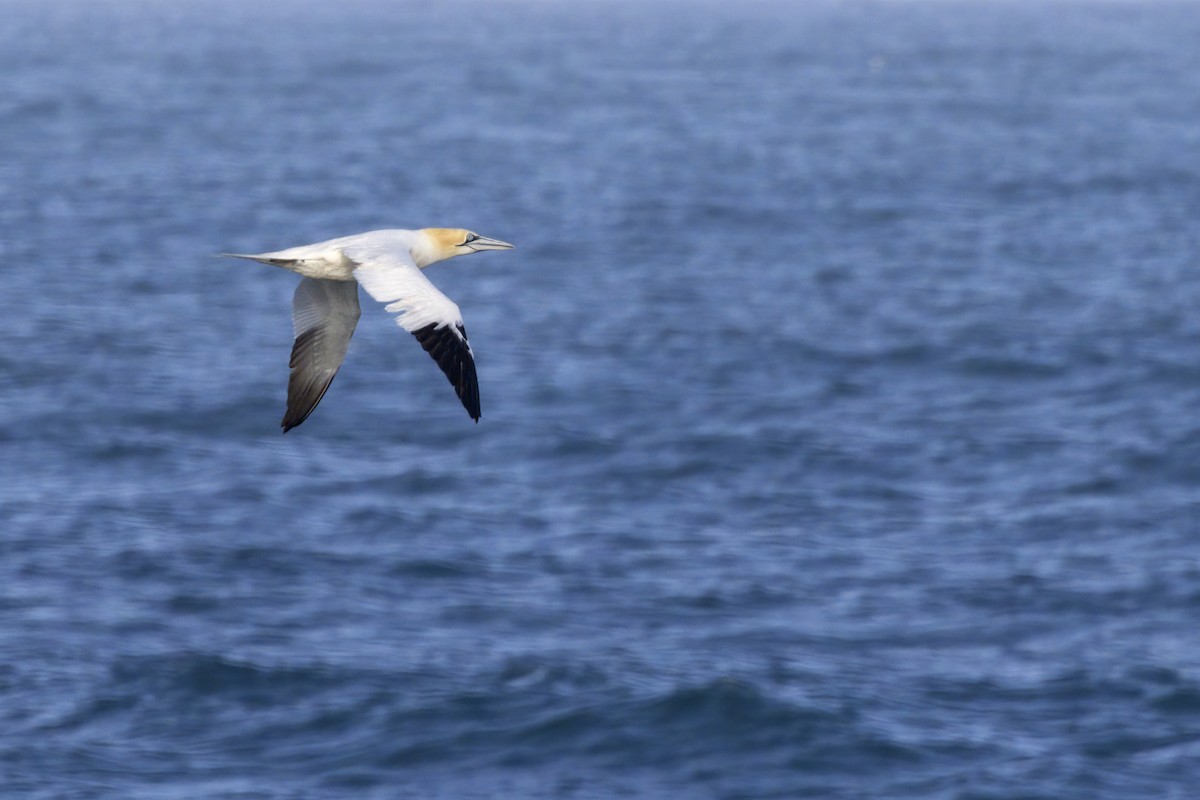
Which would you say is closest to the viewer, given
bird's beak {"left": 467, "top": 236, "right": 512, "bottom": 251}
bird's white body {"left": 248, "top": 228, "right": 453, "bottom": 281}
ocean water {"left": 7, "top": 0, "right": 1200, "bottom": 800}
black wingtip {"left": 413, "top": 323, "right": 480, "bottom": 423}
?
black wingtip {"left": 413, "top": 323, "right": 480, "bottom": 423}

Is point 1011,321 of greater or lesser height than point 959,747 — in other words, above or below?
above

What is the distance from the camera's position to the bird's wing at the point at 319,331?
13641mm

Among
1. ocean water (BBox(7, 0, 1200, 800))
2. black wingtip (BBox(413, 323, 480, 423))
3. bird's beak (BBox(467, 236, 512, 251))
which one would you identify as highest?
bird's beak (BBox(467, 236, 512, 251))

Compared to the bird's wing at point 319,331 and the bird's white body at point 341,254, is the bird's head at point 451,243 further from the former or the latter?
the bird's wing at point 319,331

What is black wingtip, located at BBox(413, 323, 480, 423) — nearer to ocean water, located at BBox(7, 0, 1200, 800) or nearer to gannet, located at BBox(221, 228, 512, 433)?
gannet, located at BBox(221, 228, 512, 433)

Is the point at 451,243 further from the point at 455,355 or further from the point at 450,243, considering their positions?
the point at 455,355

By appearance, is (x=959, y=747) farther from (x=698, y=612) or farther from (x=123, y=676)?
(x=123, y=676)

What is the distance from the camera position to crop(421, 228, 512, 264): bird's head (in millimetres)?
13750

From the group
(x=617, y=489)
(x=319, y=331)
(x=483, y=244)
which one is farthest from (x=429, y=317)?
(x=617, y=489)

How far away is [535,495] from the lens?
25.1 metres

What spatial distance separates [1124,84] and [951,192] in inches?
1498

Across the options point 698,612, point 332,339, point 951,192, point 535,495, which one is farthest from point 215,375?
point 951,192

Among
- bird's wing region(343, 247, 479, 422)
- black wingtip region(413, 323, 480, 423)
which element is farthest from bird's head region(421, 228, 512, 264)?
black wingtip region(413, 323, 480, 423)

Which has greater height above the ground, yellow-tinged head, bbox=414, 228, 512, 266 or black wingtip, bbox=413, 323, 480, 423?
yellow-tinged head, bbox=414, 228, 512, 266
